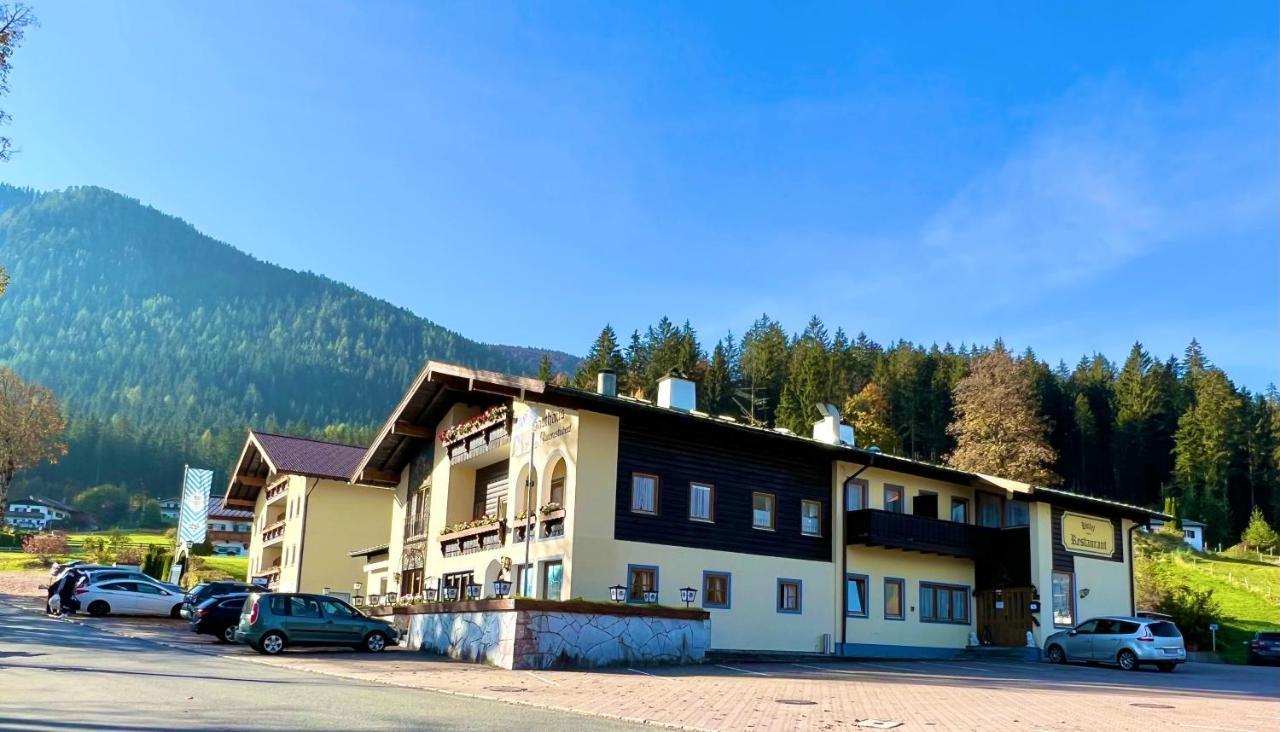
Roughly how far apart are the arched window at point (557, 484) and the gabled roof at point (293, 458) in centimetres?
2038

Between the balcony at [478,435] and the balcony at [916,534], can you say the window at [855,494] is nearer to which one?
the balcony at [916,534]

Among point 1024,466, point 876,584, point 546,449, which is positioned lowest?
point 876,584

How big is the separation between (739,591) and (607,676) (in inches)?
350

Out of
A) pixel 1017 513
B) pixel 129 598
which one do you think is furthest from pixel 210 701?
pixel 1017 513

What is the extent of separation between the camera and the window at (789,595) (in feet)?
97.5

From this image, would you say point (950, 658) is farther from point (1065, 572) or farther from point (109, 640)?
point (109, 640)

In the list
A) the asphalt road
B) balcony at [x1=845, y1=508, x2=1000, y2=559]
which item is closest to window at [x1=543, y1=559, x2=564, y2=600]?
the asphalt road

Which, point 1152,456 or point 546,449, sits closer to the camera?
point 546,449

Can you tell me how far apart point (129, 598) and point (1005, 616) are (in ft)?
92.8

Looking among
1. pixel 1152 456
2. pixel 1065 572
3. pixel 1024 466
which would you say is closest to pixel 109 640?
pixel 1065 572

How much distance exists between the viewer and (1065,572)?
3422 centimetres

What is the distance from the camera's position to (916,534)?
32094mm

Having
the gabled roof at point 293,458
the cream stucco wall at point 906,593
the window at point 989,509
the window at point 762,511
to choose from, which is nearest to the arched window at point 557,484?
the window at point 762,511

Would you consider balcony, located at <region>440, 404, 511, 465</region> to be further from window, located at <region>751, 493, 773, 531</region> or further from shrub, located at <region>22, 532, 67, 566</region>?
shrub, located at <region>22, 532, 67, 566</region>
